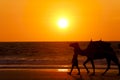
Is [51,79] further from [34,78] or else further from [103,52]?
[103,52]

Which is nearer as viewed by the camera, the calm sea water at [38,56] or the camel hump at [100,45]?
the camel hump at [100,45]

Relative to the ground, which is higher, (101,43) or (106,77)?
(101,43)

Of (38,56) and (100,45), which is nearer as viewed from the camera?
(100,45)

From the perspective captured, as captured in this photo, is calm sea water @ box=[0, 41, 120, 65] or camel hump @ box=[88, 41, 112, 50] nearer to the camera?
camel hump @ box=[88, 41, 112, 50]

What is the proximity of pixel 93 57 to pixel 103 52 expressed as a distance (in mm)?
485

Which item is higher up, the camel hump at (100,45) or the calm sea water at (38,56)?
the camel hump at (100,45)

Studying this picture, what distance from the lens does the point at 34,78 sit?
16797mm

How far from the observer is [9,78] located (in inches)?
666

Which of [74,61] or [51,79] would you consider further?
[74,61]

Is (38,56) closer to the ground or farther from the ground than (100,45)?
closer to the ground

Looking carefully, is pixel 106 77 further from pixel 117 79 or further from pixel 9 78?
pixel 9 78

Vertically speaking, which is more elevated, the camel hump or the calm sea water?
the camel hump

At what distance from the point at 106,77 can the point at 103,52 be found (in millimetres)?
1099

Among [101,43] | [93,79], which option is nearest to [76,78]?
[93,79]
